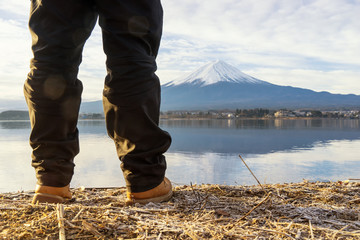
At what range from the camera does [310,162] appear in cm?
569

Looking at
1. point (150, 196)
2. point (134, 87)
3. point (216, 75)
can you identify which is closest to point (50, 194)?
point (150, 196)

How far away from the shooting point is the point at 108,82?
99 centimetres

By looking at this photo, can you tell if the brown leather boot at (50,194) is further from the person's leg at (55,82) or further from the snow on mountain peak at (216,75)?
the snow on mountain peak at (216,75)

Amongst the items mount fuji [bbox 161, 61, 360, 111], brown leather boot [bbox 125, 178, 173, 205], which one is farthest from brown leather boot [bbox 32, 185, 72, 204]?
mount fuji [bbox 161, 61, 360, 111]

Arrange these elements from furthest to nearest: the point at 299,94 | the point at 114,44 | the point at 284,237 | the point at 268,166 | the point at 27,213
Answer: the point at 299,94 < the point at 268,166 < the point at 114,44 < the point at 27,213 < the point at 284,237

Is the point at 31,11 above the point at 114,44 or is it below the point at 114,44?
above

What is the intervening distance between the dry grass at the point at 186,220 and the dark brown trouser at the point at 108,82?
0.15 metres

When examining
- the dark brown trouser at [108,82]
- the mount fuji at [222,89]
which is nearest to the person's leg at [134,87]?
the dark brown trouser at [108,82]

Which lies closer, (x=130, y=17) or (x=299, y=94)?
(x=130, y=17)

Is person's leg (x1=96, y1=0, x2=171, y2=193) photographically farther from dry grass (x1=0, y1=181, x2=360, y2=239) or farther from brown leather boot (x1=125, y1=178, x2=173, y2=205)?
dry grass (x1=0, y1=181, x2=360, y2=239)

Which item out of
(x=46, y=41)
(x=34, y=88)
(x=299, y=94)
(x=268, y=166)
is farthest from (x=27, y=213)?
(x=299, y=94)

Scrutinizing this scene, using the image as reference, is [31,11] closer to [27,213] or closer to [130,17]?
[130,17]

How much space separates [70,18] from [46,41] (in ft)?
0.31

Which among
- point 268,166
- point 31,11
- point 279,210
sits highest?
point 31,11
